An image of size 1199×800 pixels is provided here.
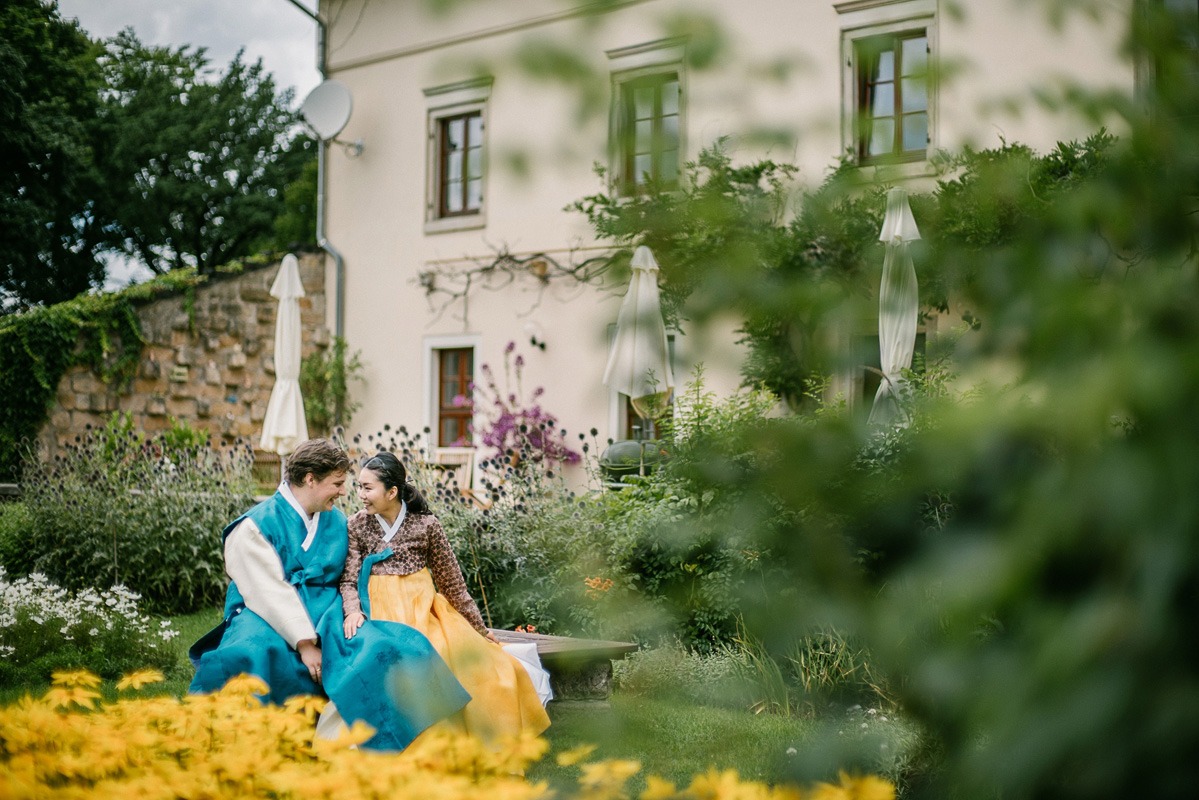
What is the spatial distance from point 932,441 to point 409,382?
13.1 metres

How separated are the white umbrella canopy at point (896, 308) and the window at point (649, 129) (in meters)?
0.22

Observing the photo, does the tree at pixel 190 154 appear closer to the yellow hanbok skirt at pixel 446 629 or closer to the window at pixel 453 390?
the window at pixel 453 390

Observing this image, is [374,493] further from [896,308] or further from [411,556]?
[896,308]

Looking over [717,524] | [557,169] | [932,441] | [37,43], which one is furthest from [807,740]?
[37,43]


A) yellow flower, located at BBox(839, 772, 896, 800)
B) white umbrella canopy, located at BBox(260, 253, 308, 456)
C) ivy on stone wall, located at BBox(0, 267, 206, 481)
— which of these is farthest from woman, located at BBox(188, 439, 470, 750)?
ivy on stone wall, located at BBox(0, 267, 206, 481)

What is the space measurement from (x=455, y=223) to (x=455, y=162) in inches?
36.1

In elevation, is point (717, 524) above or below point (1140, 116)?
below

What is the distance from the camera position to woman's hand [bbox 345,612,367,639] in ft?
12.8

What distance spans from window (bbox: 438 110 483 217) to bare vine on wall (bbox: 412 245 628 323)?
2.54 feet

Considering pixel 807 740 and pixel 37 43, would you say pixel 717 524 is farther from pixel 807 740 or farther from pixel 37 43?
→ pixel 37 43

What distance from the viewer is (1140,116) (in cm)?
74

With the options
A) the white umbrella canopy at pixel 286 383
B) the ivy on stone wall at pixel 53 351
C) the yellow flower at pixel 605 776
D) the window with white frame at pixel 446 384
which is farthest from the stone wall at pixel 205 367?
the yellow flower at pixel 605 776

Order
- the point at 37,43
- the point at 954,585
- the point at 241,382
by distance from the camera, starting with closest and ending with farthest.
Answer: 1. the point at 954,585
2. the point at 241,382
3. the point at 37,43

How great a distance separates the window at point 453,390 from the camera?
13.2 m
